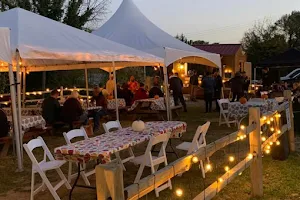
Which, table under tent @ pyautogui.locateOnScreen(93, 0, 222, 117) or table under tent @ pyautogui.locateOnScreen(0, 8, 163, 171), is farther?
table under tent @ pyautogui.locateOnScreen(93, 0, 222, 117)

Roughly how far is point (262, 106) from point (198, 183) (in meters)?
4.16

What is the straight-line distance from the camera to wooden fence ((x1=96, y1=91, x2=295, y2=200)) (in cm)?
216

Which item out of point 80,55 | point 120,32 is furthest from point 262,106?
point 120,32

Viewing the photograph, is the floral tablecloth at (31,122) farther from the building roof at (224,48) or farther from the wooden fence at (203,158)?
the building roof at (224,48)

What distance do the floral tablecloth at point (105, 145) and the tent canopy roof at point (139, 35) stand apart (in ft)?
18.0

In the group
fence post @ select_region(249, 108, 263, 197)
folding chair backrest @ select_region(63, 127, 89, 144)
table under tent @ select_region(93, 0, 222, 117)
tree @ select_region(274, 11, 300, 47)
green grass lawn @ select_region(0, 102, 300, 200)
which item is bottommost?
green grass lawn @ select_region(0, 102, 300, 200)

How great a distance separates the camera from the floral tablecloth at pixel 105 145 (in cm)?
415

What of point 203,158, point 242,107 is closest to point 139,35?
point 242,107

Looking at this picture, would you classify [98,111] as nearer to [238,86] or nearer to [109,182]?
[238,86]

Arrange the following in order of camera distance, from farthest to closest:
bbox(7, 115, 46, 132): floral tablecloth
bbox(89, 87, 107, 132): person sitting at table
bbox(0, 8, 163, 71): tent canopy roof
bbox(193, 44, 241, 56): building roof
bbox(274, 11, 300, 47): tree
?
bbox(274, 11, 300, 47): tree
bbox(193, 44, 241, 56): building roof
bbox(89, 87, 107, 132): person sitting at table
bbox(7, 115, 46, 132): floral tablecloth
bbox(0, 8, 163, 71): tent canopy roof

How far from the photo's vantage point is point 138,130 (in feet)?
17.7

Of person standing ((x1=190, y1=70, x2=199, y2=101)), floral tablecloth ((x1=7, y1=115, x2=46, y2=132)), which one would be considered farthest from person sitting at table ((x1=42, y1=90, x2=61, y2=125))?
person standing ((x1=190, y1=70, x2=199, y2=101))

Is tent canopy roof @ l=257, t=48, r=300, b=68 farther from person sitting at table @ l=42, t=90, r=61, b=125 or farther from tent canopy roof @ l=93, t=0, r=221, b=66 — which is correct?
person sitting at table @ l=42, t=90, r=61, b=125

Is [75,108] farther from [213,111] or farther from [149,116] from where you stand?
[213,111]
